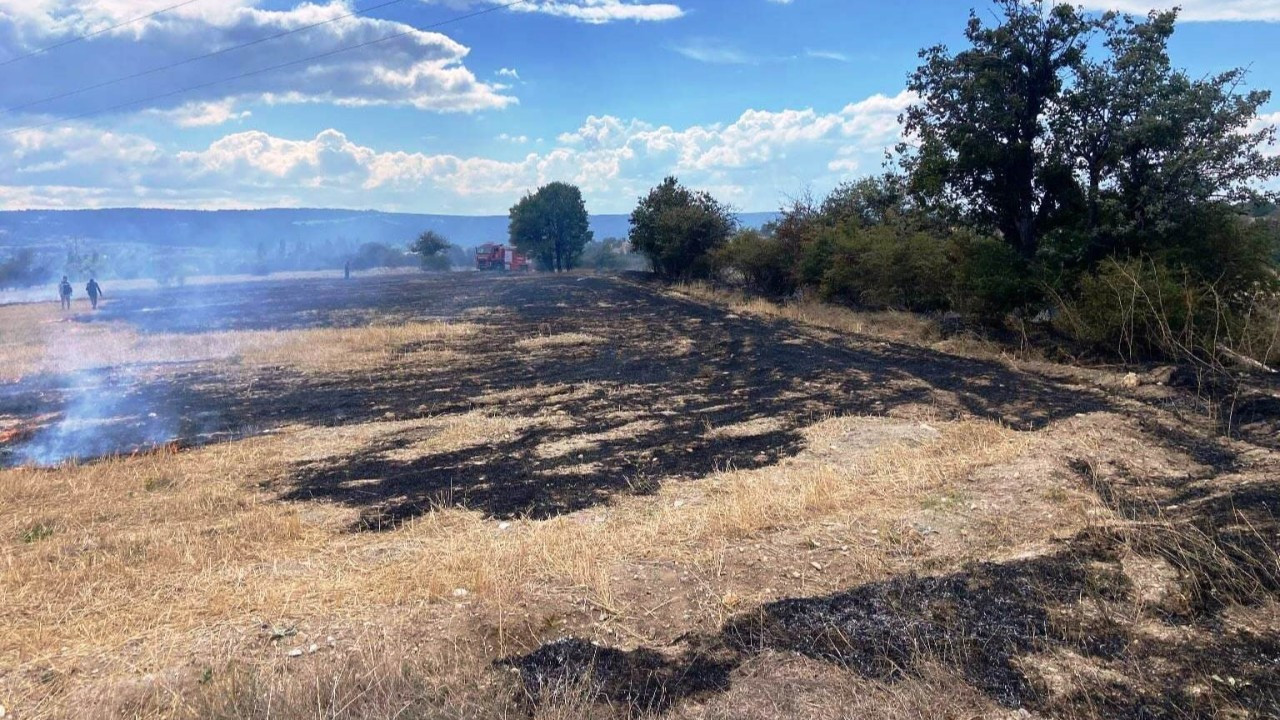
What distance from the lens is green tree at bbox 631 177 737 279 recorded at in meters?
38.6

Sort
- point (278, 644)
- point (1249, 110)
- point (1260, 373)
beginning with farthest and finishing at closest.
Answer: point (1249, 110) → point (1260, 373) → point (278, 644)

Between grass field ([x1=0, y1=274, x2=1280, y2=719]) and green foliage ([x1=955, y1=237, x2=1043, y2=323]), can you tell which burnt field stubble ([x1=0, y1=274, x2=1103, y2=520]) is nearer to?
grass field ([x1=0, y1=274, x2=1280, y2=719])

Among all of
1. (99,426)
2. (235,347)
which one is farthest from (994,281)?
(235,347)

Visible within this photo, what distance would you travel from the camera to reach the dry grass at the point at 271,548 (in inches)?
181

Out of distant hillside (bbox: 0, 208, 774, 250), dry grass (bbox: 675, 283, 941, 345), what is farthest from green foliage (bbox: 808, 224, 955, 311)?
distant hillside (bbox: 0, 208, 774, 250)

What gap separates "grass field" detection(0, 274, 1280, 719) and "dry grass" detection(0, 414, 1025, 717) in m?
0.03

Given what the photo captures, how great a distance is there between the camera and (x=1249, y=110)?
12.8 meters

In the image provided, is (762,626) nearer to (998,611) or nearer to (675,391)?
(998,611)

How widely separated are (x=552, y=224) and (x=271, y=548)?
69.6 meters

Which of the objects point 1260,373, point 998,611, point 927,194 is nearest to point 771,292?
point 927,194

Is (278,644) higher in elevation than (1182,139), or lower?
lower

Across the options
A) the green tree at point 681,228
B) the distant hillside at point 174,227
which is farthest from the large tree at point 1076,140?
the distant hillside at point 174,227

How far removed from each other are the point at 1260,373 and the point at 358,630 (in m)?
12.4

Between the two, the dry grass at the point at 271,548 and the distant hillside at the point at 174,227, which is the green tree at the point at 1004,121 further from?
the distant hillside at the point at 174,227
